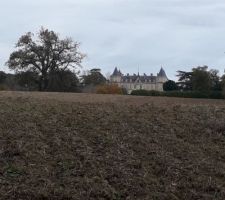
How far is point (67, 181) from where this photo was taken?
7117 mm

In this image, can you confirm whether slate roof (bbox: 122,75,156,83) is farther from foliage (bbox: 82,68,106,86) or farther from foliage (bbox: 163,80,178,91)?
foliage (bbox: 82,68,106,86)

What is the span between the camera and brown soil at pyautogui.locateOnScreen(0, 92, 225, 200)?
7.06 metres

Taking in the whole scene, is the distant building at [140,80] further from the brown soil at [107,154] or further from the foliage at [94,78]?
the brown soil at [107,154]

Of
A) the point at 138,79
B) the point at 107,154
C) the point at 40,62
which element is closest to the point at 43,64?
the point at 40,62

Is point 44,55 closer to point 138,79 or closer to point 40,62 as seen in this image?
point 40,62

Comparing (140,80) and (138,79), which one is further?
(140,80)

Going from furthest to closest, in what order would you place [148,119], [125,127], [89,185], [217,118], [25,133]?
[217,118] < [148,119] < [125,127] < [25,133] < [89,185]

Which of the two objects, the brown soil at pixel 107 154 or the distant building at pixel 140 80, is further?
the distant building at pixel 140 80

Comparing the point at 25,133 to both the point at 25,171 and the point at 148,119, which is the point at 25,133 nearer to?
the point at 25,171

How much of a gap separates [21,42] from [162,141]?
144ft

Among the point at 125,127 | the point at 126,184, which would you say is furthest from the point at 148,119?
the point at 126,184

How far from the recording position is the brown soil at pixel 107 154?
7.06m

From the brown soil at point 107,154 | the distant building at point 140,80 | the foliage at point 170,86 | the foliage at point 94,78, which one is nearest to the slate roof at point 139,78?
the distant building at point 140,80

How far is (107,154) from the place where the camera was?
26.8 ft
